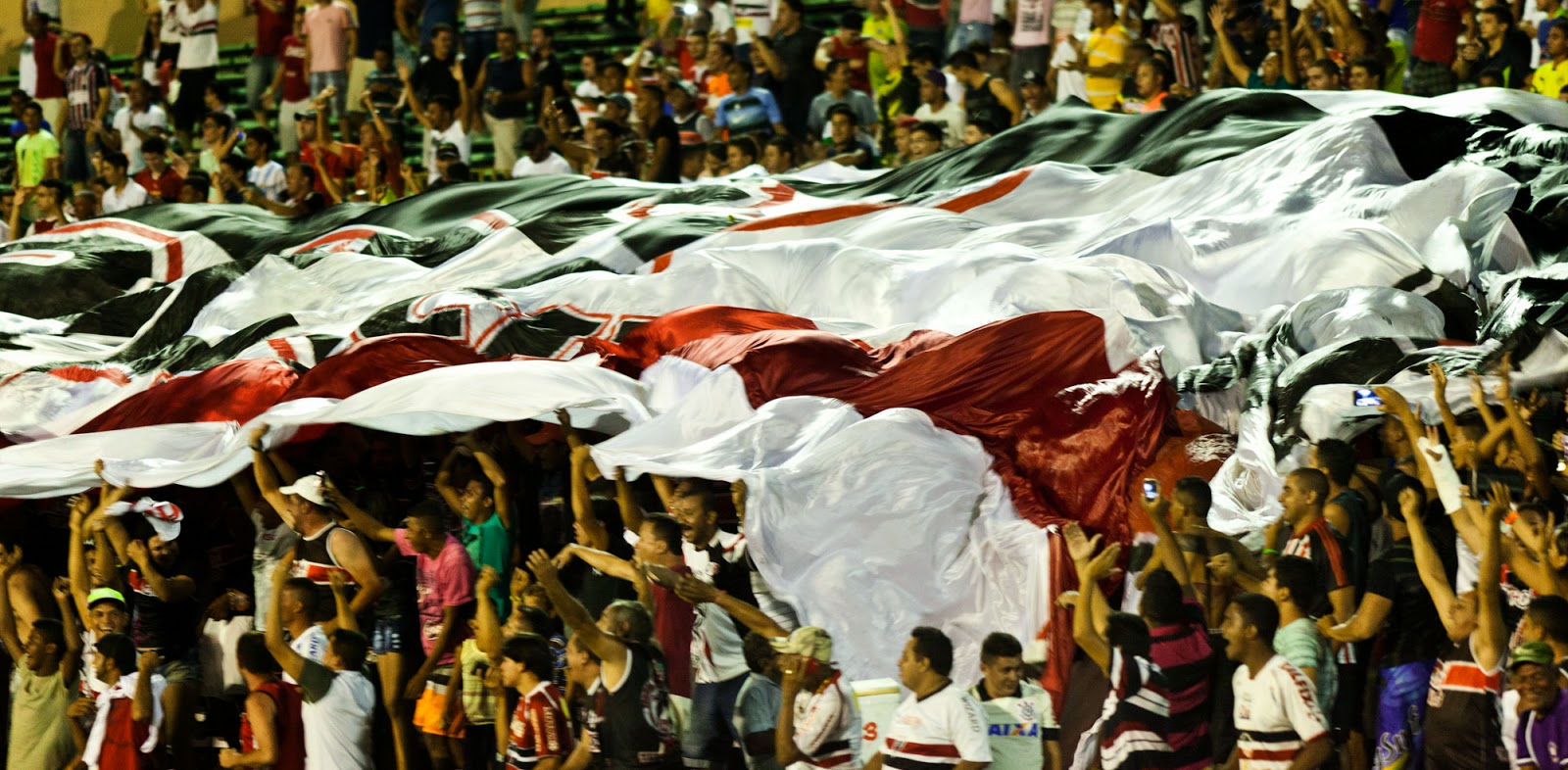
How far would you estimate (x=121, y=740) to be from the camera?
8062 millimetres

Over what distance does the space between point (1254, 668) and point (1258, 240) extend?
3514 millimetres

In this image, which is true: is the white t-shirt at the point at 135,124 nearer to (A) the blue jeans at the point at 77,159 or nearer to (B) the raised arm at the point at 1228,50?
(A) the blue jeans at the point at 77,159

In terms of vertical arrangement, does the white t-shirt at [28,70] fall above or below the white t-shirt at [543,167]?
below

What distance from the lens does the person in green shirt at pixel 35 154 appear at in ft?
55.4

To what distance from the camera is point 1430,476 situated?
22.5 feet

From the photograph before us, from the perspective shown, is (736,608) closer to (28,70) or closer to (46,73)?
(46,73)

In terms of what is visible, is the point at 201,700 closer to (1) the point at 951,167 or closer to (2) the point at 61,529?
(2) the point at 61,529

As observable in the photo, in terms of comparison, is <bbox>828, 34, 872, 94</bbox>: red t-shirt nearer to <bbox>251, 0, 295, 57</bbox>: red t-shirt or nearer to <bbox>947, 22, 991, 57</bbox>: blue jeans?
<bbox>947, 22, 991, 57</bbox>: blue jeans

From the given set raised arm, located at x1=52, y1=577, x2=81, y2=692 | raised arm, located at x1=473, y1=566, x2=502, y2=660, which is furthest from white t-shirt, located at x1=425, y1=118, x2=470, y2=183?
raised arm, located at x1=473, y1=566, x2=502, y2=660

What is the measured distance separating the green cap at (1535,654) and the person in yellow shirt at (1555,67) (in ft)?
18.9

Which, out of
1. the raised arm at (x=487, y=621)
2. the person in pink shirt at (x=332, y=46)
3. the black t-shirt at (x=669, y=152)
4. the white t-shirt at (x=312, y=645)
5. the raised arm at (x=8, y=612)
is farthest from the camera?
the person in pink shirt at (x=332, y=46)

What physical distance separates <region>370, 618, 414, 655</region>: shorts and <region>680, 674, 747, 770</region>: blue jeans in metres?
1.49

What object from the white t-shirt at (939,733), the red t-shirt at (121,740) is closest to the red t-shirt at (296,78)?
the red t-shirt at (121,740)

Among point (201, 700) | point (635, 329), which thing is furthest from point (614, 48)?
point (201, 700)
